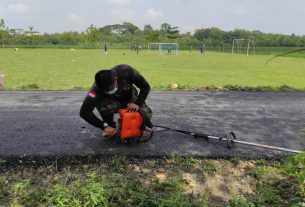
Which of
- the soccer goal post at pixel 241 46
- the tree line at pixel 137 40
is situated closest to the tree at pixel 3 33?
the tree line at pixel 137 40

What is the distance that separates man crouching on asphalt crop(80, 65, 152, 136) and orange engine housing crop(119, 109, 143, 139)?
0.11 m

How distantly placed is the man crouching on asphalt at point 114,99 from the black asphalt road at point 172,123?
0.34m

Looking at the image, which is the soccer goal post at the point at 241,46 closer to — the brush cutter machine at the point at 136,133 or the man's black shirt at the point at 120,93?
the brush cutter machine at the point at 136,133

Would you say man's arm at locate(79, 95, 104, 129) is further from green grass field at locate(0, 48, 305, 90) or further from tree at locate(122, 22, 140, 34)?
tree at locate(122, 22, 140, 34)

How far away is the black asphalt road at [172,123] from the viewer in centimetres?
493

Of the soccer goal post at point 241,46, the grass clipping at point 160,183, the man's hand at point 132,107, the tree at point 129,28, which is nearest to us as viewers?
the grass clipping at point 160,183

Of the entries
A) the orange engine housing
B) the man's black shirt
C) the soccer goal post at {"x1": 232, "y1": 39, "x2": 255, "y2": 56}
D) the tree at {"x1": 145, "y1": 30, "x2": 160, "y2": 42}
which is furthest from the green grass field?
the tree at {"x1": 145, "y1": 30, "x2": 160, "y2": 42}

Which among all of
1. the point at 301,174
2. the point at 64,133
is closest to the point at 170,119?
the point at 64,133

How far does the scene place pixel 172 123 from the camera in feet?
20.6

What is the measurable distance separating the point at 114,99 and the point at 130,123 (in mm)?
486

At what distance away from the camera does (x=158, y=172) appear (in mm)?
4391

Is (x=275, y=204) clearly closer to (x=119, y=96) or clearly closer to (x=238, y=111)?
(x=119, y=96)

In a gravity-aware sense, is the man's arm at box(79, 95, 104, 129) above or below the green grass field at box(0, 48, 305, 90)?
above

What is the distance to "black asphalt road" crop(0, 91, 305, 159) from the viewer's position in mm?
4934
